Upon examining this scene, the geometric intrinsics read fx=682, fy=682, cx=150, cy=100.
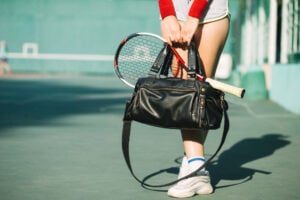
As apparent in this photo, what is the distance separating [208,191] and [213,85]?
2.42 feet

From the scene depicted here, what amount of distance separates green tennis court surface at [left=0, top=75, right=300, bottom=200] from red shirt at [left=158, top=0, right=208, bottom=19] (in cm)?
114

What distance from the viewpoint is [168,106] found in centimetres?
401

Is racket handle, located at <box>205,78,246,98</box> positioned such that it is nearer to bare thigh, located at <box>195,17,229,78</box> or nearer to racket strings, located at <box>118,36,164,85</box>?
bare thigh, located at <box>195,17,229,78</box>

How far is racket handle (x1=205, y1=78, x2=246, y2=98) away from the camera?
12.5ft

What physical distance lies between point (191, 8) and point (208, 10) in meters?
0.16

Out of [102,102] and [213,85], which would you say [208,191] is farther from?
[102,102]

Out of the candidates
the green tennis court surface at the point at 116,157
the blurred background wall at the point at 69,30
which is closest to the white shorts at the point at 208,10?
the green tennis court surface at the point at 116,157

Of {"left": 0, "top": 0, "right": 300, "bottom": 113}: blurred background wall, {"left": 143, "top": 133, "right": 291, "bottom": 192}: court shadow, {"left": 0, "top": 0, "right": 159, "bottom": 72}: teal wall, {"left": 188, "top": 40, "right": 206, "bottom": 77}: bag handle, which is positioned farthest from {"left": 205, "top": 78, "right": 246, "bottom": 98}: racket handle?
{"left": 0, "top": 0, "right": 159, "bottom": 72}: teal wall

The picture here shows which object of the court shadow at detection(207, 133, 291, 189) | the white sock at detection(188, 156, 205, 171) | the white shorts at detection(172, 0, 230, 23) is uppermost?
the white shorts at detection(172, 0, 230, 23)

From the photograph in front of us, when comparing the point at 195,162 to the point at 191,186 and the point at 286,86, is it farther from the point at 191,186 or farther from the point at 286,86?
the point at 286,86

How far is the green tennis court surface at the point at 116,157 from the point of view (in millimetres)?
4480

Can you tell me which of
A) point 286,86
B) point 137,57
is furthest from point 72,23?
point 137,57

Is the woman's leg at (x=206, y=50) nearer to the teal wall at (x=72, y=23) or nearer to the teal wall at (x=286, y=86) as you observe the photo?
the teal wall at (x=286, y=86)

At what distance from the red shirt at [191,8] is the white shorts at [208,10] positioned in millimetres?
84
